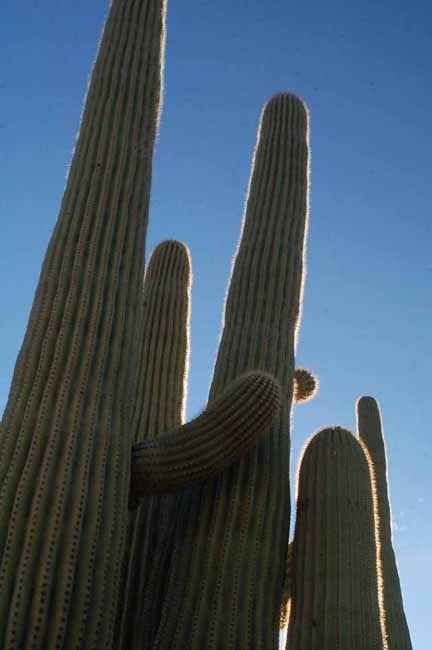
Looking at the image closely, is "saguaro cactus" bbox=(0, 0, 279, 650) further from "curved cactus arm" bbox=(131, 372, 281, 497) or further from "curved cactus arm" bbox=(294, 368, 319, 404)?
"curved cactus arm" bbox=(294, 368, 319, 404)

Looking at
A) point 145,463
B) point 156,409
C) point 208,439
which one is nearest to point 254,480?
point 208,439

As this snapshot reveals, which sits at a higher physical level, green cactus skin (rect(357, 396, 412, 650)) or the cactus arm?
green cactus skin (rect(357, 396, 412, 650))

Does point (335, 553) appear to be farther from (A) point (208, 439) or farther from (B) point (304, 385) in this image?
(B) point (304, 385)

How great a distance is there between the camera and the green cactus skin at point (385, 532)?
819 centimetres

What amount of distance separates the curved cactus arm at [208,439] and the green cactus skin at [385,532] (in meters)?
3.33

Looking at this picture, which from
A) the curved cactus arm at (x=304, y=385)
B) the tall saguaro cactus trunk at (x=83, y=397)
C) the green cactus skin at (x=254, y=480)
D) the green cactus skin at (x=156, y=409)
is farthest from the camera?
the curved cactus arm at (x=304, y=385)

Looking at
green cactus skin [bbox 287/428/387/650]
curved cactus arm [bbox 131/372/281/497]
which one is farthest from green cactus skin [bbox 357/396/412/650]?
curved cactus arm [bbox 131/372/281/497]

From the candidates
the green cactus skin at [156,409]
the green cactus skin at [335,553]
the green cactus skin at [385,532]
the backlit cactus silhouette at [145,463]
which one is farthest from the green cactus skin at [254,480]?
the green cactus skin at [385,532]

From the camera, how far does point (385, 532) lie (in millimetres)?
8984

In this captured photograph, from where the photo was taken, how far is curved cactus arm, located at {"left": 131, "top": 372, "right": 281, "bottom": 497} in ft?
17.5

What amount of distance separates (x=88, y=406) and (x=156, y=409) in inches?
86.2

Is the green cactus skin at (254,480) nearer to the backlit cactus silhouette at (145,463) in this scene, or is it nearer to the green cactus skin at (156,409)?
the backlit cactus silhouette at (145,463)

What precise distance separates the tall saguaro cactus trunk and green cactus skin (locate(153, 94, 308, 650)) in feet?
2.64

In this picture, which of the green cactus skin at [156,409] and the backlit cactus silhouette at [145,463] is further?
the green cactus skin at [156,409]
